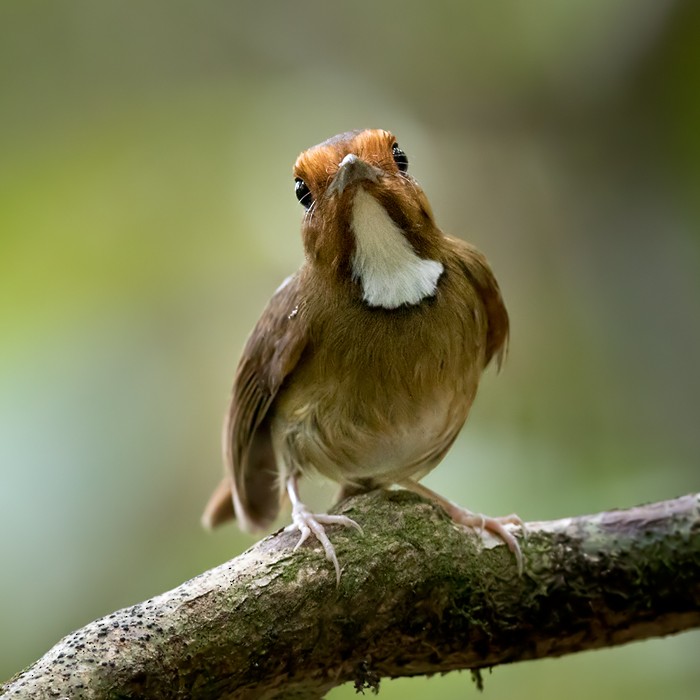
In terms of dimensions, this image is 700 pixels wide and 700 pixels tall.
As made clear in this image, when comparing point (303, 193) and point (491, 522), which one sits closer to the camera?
point (491, 522)

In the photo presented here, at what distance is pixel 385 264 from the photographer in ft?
10.1

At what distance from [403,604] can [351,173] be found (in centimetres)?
125

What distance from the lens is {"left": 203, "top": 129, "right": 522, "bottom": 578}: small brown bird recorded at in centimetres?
304

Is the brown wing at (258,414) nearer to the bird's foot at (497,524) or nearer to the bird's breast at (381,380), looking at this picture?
the bird's breast at (381,380)

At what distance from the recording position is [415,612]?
2.78 m

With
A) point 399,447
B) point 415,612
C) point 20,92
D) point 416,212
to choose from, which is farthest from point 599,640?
point 20,92

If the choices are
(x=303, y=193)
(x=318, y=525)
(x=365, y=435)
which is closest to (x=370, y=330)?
(x=365, y=435)

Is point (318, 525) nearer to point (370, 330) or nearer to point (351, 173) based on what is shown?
point (370, 330)

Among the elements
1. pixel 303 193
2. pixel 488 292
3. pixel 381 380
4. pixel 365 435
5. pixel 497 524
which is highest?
pixel 303 193

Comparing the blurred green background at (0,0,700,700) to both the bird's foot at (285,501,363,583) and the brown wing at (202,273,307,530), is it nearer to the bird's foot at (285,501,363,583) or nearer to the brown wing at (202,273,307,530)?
the brown wing at (202,273,307,530)

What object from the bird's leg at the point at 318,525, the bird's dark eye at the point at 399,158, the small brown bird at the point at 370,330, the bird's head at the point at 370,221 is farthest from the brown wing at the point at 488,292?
the bird's leg at the point at 318,525

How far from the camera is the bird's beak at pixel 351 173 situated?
2904mm

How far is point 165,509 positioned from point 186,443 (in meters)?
0.37

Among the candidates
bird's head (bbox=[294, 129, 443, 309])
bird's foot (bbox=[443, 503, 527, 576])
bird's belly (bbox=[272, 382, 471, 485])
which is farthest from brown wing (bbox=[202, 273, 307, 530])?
bird's foot (bbox=[443, 503, 527, 576])
